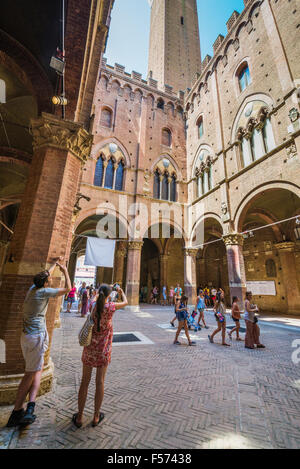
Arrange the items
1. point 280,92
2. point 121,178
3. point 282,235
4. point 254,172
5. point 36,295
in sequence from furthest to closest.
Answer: point 121,178
point 282,235
point 254,172
point 280,92
point 36,295

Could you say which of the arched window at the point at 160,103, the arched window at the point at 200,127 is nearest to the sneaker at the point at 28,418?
the arched window at the point at 200,127

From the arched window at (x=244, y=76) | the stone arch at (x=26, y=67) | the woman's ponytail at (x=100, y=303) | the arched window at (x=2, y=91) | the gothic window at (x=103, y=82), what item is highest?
the gothic window at (x=103, y=82)

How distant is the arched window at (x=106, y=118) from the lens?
16891 mm

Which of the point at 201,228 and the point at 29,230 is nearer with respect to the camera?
the point at 29,230

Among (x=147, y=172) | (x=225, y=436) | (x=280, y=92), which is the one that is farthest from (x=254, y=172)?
(x=225, y=436)

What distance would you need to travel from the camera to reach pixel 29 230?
367cm

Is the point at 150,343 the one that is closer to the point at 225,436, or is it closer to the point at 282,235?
the point at 225,436

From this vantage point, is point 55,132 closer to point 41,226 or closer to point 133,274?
point 41,226

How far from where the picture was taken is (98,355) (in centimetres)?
244

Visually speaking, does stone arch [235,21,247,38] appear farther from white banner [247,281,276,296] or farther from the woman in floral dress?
the woman in floral dress

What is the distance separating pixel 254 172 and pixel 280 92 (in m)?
3.91

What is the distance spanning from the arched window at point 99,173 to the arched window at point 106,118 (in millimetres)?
3137

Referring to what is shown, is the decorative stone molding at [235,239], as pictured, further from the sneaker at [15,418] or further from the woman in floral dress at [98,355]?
the sneaker at [15,418]

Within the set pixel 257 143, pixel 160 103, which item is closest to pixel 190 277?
pixel 257 143
